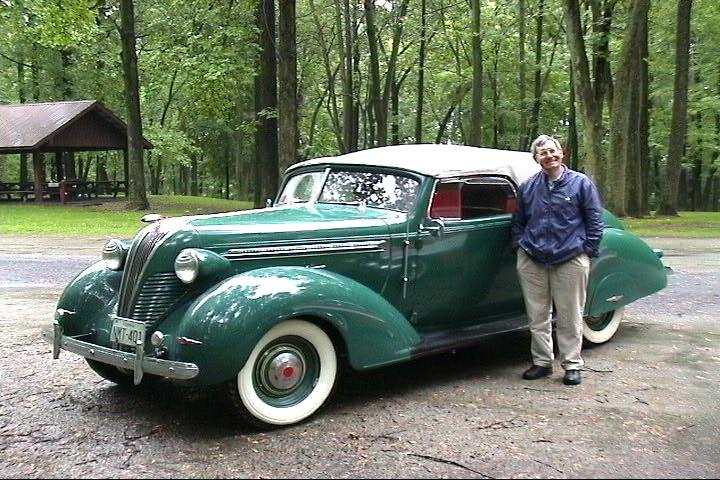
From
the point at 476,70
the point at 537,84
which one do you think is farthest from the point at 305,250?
the point at 537,84

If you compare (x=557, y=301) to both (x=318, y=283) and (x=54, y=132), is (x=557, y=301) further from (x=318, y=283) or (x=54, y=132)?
(x=54, y=132)

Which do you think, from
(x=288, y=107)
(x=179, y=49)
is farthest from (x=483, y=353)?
(x=179, y=49)

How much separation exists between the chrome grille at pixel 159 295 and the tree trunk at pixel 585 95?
626 inches

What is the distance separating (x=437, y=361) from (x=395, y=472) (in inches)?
90.4

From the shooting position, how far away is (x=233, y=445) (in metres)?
3.92

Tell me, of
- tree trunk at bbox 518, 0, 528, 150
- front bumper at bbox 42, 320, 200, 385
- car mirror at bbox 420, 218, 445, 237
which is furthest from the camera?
tree trunk at bbox 518, 0, 528, 150

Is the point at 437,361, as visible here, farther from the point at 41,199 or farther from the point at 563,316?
the point at 41,199

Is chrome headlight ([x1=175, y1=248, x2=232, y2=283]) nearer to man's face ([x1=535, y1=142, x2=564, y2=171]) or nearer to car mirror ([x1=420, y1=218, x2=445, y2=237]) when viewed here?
car mirror ([x1=420, y1=218, x2=445, y2=237])

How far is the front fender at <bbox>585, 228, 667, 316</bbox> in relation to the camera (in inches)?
234

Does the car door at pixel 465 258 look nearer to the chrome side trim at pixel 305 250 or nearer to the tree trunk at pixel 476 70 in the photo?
the chrome side trim at pixel 305 250

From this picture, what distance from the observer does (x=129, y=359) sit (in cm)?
414

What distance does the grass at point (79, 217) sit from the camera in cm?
1916

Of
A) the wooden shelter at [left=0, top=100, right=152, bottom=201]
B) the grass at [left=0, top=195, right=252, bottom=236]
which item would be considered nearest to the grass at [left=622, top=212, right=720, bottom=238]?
the grass at [left=0, top=195, right=252, bottom=236]

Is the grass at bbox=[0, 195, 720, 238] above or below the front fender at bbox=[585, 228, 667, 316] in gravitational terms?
below
